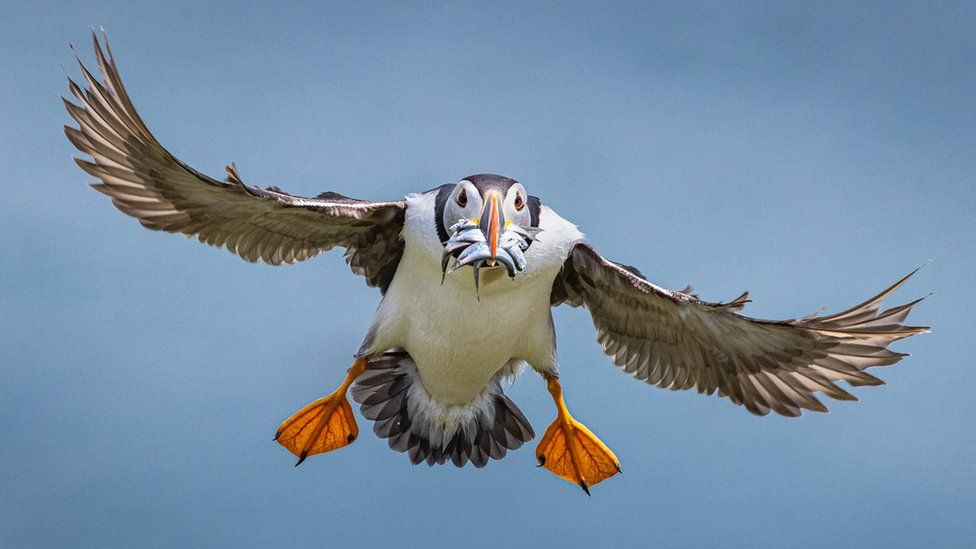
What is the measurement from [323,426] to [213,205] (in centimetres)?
223

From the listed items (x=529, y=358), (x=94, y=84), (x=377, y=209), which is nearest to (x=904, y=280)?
(x=529, y=358)

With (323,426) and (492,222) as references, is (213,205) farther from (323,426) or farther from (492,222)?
(492,222)

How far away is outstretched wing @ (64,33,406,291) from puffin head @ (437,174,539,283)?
1.05 metres

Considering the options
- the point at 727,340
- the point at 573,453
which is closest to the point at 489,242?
the point at 573,453

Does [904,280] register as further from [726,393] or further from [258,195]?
[258,195]

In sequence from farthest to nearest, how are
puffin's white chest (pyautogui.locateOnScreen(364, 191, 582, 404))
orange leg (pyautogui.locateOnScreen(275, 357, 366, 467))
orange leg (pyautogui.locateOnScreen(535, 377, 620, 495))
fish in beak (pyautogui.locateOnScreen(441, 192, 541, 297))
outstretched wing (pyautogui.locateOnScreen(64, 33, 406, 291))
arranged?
orange leg (pyautogui.locateOnScreen(535, 377, 620, 495)) < orange leg (pyautogui.locateOnScreen(275, 357, 366, 467)) < puffin's white chest (pyautogui.locateOnScreen(364, 191, 582, 404)) < outstretched wing (pyautogui.locateOnScreen(64, 33, 406, 291)) < fish in beak (pyautogui.locateOnScreen(441, 192, 541, 297))

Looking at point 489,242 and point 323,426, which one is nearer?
point 489,242

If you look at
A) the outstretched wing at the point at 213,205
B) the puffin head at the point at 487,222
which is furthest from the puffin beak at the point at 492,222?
the outstretched wing at the point at 213,205

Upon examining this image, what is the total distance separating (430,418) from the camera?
1097 cm

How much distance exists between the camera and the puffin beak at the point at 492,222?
27.9 ft

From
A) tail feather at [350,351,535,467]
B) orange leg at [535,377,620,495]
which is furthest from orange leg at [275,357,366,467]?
orange leg at [535,377,620,495]

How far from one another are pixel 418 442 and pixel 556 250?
2.46m

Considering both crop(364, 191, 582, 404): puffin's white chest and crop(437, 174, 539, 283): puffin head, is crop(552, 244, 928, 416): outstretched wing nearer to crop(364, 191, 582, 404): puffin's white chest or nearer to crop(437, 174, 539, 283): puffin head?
crop(364, 191, 582, 404): puffin's white chest

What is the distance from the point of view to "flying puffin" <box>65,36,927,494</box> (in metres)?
9.57
